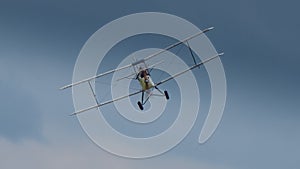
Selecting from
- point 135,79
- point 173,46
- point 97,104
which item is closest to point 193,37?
point 173,46

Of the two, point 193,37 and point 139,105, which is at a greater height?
point 193,37

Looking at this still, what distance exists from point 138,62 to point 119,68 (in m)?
1.43

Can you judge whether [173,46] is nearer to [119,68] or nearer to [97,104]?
[119,68]

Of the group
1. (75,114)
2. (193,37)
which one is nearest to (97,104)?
(75,114)

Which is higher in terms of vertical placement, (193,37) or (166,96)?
(193,37)

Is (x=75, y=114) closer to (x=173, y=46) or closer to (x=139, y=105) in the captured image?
(x=139, y=105)

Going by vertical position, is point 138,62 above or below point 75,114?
above

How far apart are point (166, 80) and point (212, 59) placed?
3.23 m

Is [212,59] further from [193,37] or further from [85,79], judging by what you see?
[85,79]

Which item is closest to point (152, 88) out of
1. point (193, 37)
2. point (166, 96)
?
point (166, 96)

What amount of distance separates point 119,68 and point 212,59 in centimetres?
581

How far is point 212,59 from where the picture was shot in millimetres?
42719

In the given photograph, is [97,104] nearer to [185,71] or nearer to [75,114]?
[75,114]

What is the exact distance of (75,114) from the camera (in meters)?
43.5
